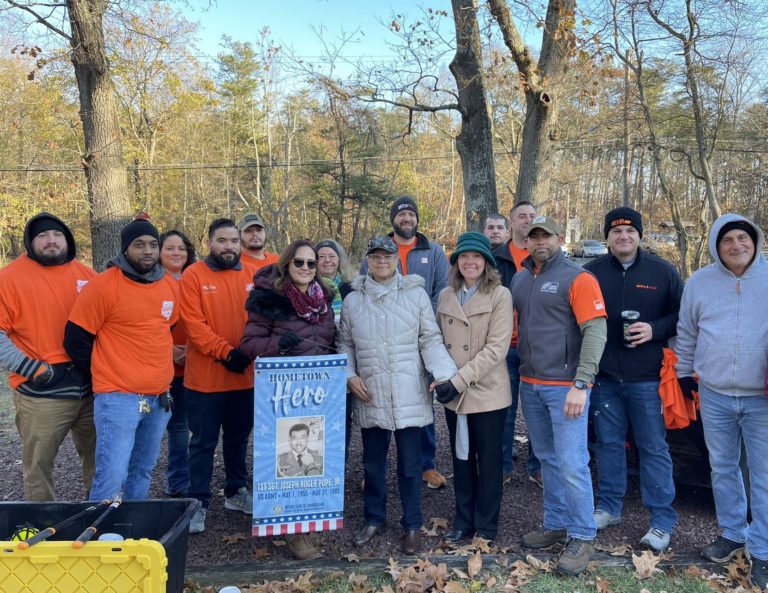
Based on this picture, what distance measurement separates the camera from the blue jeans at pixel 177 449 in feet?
16.3

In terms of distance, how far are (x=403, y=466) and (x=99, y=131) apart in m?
6.70

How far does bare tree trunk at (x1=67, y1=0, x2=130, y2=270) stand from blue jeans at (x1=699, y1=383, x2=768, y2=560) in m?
7.61

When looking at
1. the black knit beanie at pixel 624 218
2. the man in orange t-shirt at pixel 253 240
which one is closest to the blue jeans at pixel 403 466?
the man in orange t-shirt at pixel 253 240

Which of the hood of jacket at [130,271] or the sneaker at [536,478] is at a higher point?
the hood of jacket at [130,271]

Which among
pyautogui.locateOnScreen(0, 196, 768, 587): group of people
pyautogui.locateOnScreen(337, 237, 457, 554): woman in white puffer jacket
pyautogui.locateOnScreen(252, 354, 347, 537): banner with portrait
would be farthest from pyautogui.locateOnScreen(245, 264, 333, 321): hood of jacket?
pyautogui.locateOnScreen(337, 237, 457, 554): woman in white puffer jacket

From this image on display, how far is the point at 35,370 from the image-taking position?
362 centimetres

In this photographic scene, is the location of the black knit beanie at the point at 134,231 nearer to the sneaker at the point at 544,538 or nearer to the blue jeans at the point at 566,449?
the blue jeans at the point at 566,449

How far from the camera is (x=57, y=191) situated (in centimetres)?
2550

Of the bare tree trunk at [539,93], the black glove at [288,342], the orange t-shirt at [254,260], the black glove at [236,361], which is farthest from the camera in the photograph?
the bare tree trunk at [539,93]

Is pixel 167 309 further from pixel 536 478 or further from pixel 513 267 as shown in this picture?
pixel 536 478

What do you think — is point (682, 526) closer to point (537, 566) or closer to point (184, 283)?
point (537, 566)

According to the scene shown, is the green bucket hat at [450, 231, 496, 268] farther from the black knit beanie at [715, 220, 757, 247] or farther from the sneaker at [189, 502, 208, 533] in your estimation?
the sneaker at [189, 502, 208, 533]

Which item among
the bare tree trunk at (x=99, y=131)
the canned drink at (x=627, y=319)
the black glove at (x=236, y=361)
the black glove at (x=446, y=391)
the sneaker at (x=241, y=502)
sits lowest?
the sneaker at (x=241, y=502)

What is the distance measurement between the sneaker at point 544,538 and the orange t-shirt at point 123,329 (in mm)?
2891
